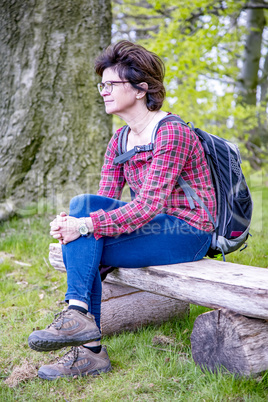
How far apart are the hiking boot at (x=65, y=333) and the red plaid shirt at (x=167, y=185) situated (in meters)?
0.44

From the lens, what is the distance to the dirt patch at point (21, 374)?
7.64 feet

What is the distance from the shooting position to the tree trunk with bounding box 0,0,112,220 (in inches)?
192

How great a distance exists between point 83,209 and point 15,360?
1090 millimetres

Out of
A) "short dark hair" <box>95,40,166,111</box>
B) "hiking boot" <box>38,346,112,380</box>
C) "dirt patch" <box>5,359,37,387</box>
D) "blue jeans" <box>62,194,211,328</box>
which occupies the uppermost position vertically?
"short dark hair" <box>95,40,166,111</box>

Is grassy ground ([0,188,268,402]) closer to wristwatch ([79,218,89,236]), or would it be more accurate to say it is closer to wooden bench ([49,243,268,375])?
wooden bench ([49,243,268,375])

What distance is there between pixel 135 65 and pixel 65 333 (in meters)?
1.56

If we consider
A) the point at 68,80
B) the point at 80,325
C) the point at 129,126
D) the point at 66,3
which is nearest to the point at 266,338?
the point at 80,325

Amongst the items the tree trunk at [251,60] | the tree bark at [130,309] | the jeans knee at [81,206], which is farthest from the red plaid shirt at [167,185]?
the tree trunk at [251,60]

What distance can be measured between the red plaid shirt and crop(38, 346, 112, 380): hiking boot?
702mm

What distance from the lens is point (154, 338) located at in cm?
269

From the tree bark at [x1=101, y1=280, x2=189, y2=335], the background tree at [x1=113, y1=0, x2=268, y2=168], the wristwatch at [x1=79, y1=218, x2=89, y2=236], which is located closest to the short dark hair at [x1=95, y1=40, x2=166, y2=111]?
the wristwatch at [x1=79, y1=218, x2=89, y2=236]

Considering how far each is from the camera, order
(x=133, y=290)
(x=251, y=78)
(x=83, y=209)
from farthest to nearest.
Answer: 1. (x=251, y=78)
2. (x=133, y=290)
3. (x=83, y=209)

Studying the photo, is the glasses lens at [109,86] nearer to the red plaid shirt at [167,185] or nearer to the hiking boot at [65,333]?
the red plaid shirt at [167,185]

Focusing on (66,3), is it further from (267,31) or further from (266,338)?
(267,31)
